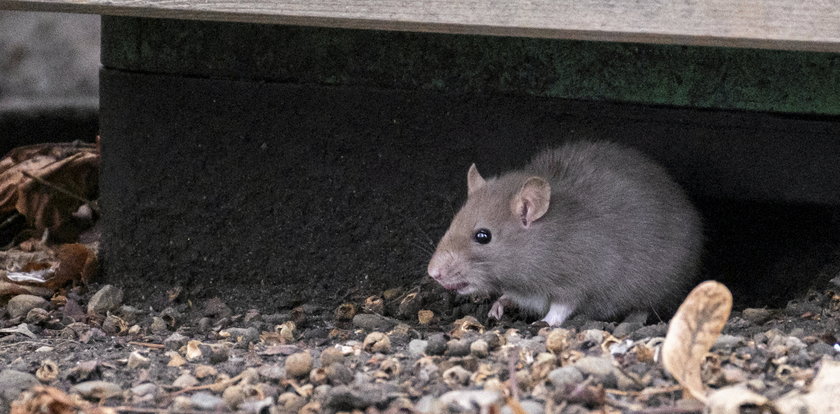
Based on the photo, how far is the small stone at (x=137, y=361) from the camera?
3.96 meters

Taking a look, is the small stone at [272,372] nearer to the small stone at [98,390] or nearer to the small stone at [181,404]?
the small stone at [181,404]

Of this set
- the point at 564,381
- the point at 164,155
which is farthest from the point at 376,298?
the point at 564,381

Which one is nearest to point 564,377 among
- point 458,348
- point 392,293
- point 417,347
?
point 458,348

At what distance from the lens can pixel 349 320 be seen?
5.10 meters

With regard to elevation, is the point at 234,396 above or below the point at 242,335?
above

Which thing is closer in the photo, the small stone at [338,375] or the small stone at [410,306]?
the small stone at [338,375]

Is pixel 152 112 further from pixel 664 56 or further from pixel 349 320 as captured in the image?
pixel 664 56

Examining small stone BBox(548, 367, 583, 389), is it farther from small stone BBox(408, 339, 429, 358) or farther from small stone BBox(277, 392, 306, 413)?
small stone BBox(277, 392, 306, 413)

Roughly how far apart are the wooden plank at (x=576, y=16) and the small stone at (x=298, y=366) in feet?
4.00

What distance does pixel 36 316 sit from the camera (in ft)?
16.4

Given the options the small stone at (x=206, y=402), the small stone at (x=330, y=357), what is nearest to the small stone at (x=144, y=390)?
the small stone at (x=206, y=402)

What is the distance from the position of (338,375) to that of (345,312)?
1611 millimetres

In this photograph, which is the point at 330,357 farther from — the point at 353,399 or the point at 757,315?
the point at 757,315

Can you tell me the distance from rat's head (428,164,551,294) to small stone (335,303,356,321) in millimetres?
573
